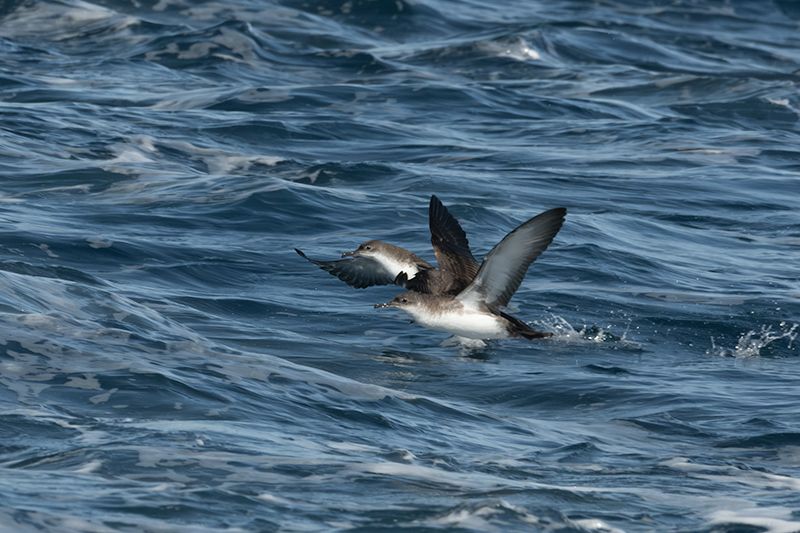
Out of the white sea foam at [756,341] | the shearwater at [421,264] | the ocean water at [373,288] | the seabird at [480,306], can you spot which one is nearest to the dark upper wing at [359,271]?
the shearwater at [421,264]

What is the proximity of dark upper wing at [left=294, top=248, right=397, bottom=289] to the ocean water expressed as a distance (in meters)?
0.29

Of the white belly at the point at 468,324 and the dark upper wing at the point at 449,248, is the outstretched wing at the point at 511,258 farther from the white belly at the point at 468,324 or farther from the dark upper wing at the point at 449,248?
the dark upper wing at the point at 449,248

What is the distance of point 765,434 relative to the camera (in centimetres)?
695

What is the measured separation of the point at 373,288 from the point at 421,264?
112 cm

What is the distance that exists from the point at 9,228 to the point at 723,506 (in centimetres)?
770

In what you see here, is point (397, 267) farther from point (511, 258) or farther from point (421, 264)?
point (511, 258)

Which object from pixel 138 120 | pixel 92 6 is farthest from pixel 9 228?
pixel 92 6

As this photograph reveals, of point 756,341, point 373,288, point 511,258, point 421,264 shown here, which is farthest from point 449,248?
point 756,341

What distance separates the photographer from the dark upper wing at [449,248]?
30.2 feet

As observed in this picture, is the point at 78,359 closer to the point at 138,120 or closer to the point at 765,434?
the point at 765,434

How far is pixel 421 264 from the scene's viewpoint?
32.6ft

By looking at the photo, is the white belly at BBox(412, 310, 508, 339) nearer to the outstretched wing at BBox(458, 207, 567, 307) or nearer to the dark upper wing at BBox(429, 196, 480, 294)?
the outstretched wing at BBox(458, 207, 567, 307)

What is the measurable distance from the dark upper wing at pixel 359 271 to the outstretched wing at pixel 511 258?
4.91 feet

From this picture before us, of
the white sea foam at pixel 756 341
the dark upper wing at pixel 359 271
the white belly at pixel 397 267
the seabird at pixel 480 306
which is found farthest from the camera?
the dark upper wing at pixel 359 271
